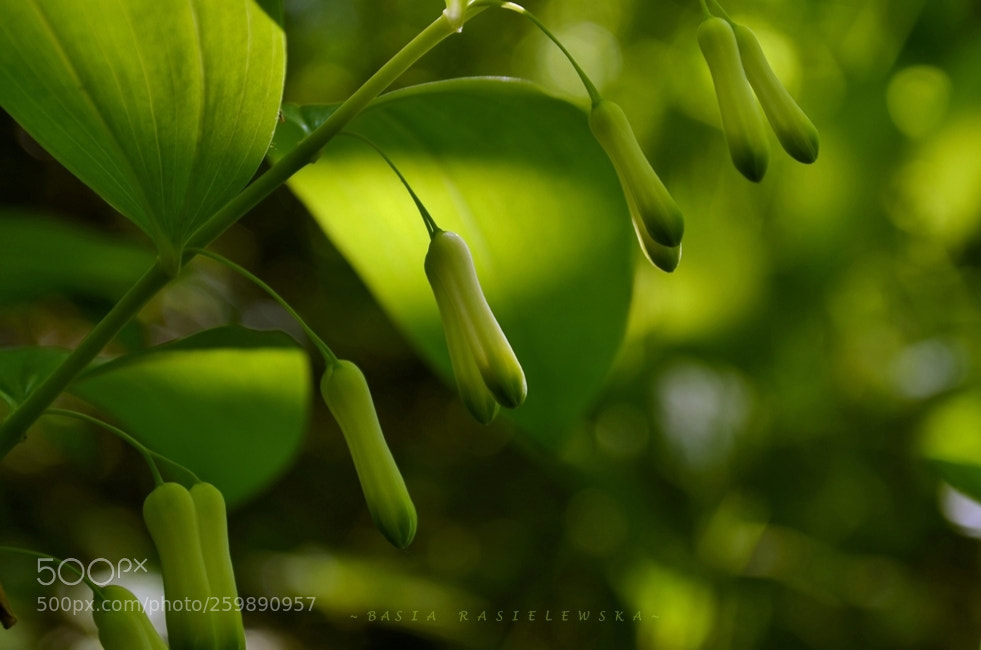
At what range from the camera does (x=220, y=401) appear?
53cm

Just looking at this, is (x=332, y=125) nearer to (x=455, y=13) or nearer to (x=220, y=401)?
(x=455, y=13)

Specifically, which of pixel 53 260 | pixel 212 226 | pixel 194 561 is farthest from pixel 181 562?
pixel 53 260

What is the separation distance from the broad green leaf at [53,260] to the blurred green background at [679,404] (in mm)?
363

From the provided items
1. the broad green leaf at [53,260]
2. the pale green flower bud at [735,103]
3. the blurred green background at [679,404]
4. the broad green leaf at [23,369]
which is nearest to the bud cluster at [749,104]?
the pale green flower bud at [735,103]

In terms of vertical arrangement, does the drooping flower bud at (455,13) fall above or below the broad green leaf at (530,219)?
above

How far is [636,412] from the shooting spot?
122cm

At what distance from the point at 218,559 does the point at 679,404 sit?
0.92 m

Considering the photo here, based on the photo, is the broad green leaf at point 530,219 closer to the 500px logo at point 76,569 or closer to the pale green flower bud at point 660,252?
the pale green flower bud at point 660,252

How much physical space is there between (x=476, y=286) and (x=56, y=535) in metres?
0.94

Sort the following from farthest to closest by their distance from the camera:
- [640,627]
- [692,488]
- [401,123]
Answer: [692,488] < [640,627] < [401,123]

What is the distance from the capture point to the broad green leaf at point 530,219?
49 centimetres

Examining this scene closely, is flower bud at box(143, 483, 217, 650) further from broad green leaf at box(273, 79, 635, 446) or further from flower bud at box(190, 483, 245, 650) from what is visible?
Result: broad green leaf at box(273, 79, 635, 446)

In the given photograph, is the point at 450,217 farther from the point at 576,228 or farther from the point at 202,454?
the point at 202,454

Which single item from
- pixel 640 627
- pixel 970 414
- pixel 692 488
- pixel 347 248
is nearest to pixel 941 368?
pixel 970 414
